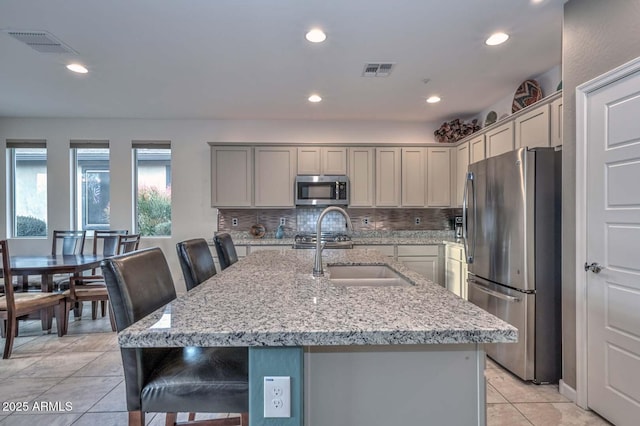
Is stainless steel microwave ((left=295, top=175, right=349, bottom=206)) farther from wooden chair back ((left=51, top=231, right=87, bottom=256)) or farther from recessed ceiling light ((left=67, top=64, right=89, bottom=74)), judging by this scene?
wooden chair back ((left=51, top=231, right=87, bottom=256))

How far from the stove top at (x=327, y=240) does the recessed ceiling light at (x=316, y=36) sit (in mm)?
2317

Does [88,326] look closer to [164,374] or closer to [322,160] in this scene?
[164,374]

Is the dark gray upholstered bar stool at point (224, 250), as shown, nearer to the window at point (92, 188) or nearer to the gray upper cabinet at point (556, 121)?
the gray upper cabinet at point (556, 121)

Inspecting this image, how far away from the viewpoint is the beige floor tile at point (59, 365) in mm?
2506

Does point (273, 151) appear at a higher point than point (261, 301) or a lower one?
higher

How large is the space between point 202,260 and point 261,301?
0.96m

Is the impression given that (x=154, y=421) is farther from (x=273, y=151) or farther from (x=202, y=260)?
(x=273, y=151)

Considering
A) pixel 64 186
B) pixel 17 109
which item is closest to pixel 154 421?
pixel 64 186

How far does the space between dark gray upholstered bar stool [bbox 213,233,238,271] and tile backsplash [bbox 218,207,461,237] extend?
224 cm

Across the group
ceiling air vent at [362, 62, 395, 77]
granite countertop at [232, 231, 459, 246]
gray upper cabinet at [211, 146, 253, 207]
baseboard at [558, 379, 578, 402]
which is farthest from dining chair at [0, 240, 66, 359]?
baseboard at [558, 379, 578, 402]

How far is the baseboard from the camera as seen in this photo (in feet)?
6.83

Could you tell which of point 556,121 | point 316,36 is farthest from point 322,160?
point 556,121

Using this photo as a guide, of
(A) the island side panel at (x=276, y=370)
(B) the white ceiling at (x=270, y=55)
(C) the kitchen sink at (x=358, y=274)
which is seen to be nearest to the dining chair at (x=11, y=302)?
(B) the white ceiling at (x=270, y=55)

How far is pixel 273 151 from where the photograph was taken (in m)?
4.50
